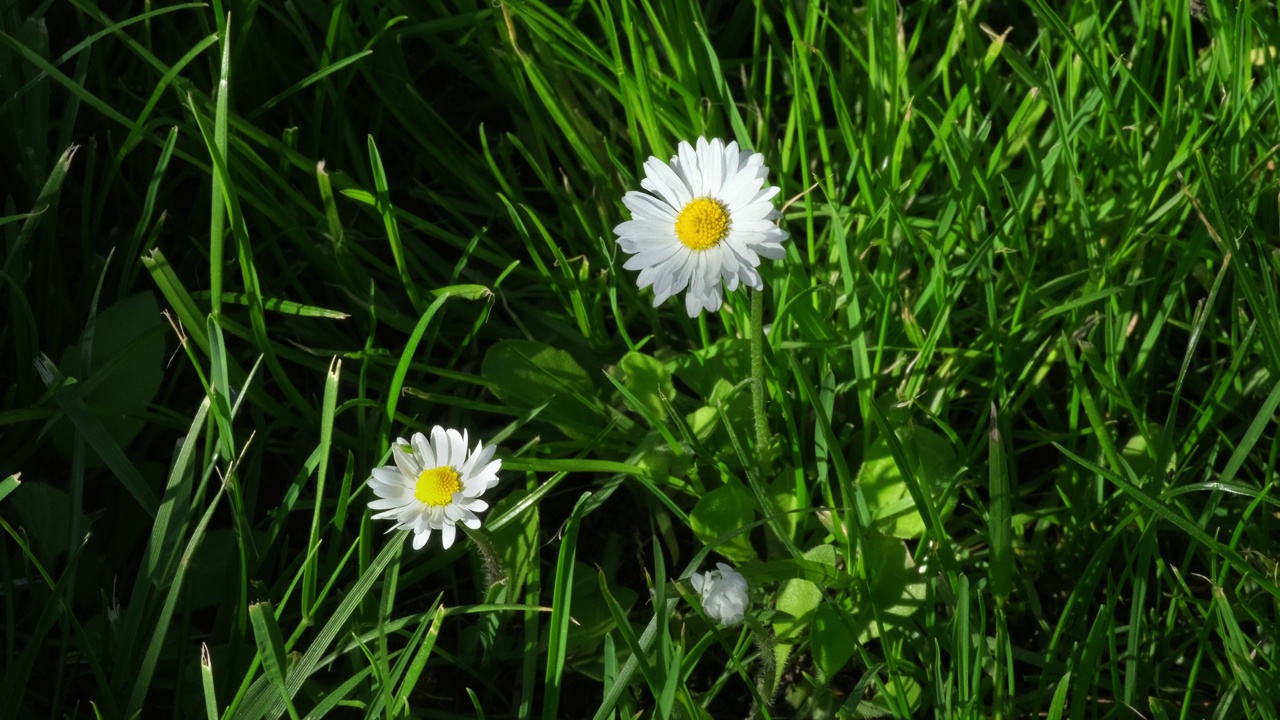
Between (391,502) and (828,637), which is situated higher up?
(391,502)

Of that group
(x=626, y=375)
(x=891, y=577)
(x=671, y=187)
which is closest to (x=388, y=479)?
(x=626, y=375)

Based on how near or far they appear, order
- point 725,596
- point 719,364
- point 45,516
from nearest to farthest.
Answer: point 725,596
point 45,516
point 719,364

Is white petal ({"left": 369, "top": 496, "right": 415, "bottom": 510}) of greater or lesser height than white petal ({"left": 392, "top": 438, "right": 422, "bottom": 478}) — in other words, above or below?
below

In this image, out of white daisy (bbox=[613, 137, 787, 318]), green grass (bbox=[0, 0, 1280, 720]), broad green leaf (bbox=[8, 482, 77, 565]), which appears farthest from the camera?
broad green leaf (bbox=[8, 482, 77, 565])

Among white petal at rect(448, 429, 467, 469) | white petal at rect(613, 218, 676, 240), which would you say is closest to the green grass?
white petal at rect(448, 429, 467, 469)

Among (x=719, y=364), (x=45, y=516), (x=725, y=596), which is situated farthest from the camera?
(x=719, y=364)

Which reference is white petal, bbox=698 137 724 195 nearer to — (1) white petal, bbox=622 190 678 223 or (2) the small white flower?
(1) white petal, bbox=622 190 678 223

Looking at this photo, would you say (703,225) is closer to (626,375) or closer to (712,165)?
(712,165)

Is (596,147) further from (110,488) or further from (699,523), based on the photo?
(110,488)

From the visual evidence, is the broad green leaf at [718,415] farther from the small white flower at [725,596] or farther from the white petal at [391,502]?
the white petal at [391,502]
